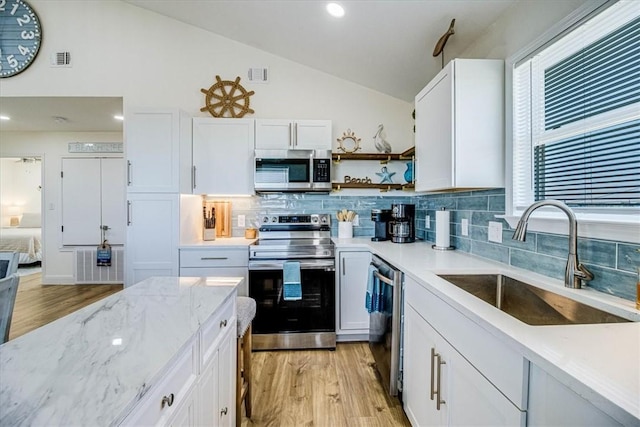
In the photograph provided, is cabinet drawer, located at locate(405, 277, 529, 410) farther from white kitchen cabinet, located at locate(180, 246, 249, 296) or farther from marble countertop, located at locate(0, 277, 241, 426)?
white kitchen cabinet, located at locate(180, 246, 249, 296)

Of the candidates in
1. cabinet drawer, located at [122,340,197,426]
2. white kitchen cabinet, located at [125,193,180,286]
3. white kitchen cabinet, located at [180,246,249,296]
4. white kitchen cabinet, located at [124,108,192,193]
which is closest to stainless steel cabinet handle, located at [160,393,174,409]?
cabinet drawer, located at [122,340,197,426]

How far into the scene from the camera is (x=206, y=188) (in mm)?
2945

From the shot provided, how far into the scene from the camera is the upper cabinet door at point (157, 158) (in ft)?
8.87

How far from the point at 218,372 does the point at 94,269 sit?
15.6 feet

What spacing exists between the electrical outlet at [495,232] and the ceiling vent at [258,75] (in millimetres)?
2687

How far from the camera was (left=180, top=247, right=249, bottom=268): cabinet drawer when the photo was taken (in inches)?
107

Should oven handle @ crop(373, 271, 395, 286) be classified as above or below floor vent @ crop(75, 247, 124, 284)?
above

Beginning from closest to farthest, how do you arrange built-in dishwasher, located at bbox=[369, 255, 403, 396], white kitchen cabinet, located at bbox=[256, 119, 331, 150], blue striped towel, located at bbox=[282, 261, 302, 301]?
built-in dishwasher, located at bbox=[369, 255, 403, 396] → blue striped towel, located at bbox=[282, 261, 302, 301] → white kitchen cabinet, located at bbox=[256, 119, 331, 150]

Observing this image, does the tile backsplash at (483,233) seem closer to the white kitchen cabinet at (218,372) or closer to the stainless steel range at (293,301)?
the stainless steel range at (293,301)

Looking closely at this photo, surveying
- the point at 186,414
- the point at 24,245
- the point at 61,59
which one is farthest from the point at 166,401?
the point at 24,245

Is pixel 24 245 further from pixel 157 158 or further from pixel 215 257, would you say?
pixel 215 257

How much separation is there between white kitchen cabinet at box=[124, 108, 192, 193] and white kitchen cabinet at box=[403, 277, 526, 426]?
2274 millimetres

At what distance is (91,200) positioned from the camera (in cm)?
477

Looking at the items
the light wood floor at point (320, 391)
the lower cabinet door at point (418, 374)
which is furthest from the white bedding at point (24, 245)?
the lower cabinet door at point (418, 374)
